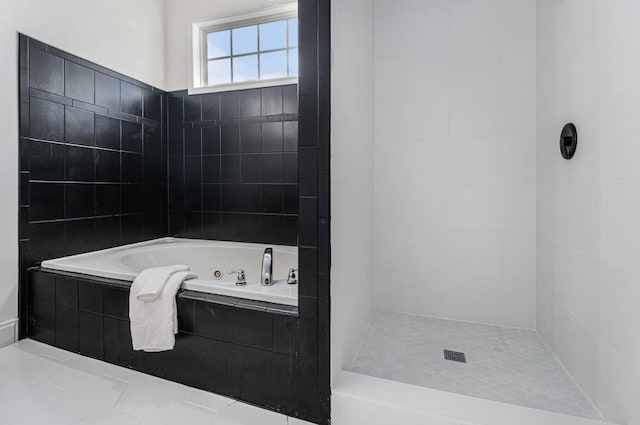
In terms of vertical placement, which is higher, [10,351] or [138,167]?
[138,167]

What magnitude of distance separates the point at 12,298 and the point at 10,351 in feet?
1.08

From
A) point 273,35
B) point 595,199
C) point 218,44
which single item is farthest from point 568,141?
point 218,44

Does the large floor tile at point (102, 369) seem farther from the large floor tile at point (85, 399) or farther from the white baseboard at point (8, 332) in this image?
the white baseboard at point (8, 332)

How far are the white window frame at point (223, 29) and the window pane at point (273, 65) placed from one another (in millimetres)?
165

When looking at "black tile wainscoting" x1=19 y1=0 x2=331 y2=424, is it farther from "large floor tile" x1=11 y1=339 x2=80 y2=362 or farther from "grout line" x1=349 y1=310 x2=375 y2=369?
"grout line" x1=349 y1=310 x2=375 y2=369

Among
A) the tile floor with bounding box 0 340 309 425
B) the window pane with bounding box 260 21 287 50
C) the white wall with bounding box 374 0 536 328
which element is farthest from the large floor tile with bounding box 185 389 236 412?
the window pane with bounding box 260 21 287 50

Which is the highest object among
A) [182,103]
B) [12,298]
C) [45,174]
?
[182,103]

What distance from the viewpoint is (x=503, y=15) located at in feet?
6.94

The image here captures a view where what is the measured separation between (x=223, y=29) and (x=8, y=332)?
2.90 m

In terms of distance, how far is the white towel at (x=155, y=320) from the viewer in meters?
1.51

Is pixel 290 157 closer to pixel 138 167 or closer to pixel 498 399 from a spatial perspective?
pixel 138 167

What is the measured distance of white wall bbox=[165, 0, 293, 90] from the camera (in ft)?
9.82

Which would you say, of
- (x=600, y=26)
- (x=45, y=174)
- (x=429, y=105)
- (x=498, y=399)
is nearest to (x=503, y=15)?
(x=429, y=105)

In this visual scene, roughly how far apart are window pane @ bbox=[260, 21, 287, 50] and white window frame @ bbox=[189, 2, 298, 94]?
1.8 inches
